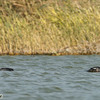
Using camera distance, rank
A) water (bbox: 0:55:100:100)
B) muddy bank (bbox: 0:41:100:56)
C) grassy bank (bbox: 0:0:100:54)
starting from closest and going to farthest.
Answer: water (bbox: 0:55:100:100) → muddy bank (bbox: 0:41:100:56) → grassy bank (bbox: 0:0:100:54)

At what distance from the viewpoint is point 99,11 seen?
18.9 m

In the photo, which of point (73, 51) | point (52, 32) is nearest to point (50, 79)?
point (73, 51)

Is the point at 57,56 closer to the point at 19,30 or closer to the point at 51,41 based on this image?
the point at 51,41

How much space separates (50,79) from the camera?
10.7 metres

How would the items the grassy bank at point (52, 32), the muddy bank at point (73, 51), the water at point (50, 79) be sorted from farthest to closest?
→ 1. the grassy bank at point (52, 32)
2. the muddy bank at point (73, 51)
3. the water at point (50, 79)

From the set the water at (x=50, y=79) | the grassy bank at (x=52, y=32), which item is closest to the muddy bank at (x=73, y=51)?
the grassy bank at (x=52, y=32)

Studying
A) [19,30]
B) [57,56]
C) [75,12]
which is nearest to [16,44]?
[19,30]

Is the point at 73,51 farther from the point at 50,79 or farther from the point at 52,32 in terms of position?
the point at 50,79

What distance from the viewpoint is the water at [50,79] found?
28.5 ft

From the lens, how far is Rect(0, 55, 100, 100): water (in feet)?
28.5

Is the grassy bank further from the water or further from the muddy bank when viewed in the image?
the water

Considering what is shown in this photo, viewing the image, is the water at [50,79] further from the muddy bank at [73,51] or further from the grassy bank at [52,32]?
the grassy bank at [52,32]

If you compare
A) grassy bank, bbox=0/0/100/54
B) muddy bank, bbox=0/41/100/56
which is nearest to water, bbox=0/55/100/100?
muddy bank, bbox=0/41/100/56

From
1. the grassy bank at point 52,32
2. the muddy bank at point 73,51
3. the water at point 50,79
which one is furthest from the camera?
the grassy bank at point 52,32
